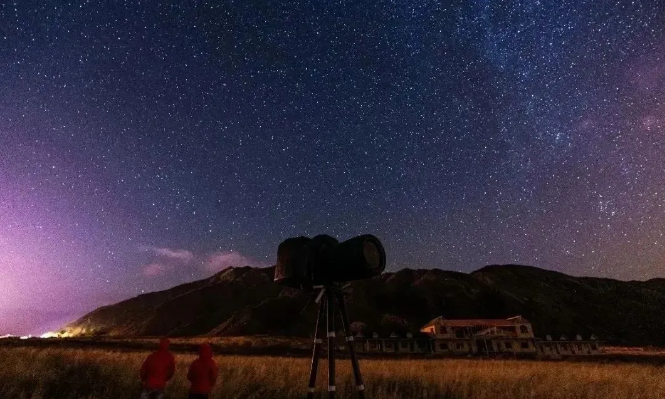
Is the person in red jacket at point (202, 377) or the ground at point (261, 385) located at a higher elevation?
the person in red jacket at point (202, 377)

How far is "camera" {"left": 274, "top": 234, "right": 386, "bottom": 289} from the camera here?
196 inches

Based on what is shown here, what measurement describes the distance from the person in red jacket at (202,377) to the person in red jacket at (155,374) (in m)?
0.36

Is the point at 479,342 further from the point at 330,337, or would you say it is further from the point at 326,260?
the point at 326,260

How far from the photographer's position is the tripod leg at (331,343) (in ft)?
16.6

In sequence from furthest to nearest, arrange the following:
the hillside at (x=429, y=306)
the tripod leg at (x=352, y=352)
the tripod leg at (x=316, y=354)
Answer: the hillside at (x=429, y=306) < the tripod leg at (x=316, y=354) < the tripod leg at (x=352, y=352)

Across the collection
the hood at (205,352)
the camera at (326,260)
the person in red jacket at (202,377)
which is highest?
the camera at (326,260)

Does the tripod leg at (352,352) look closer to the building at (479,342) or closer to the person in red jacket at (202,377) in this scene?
the person in red jacket at (202,377)

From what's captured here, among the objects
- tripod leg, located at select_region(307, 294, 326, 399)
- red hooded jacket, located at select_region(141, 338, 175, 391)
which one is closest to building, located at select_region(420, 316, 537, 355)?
tripod leg, located at select_region(307, 294, 326, 399)

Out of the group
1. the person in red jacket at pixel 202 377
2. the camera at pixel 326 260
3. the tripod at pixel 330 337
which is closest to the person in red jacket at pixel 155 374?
the person in red jacket at pixel 202 377

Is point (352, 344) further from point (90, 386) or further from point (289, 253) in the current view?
point (90, 386)

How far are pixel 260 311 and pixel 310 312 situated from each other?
13.6m

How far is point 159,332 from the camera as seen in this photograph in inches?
4316

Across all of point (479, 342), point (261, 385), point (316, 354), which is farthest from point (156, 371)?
point (479, 342)

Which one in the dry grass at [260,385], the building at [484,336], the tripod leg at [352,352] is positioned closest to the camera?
the tripod leg at [352,352]
